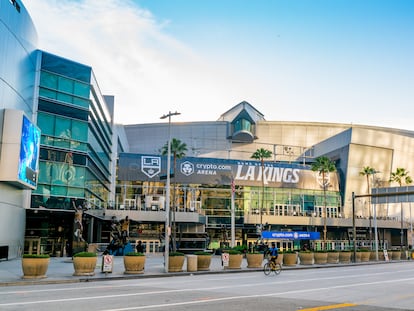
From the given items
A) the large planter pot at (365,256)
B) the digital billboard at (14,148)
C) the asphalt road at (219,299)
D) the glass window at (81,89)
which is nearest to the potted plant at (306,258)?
the large planter pot at (365,256)

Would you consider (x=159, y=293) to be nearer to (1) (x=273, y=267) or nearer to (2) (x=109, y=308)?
(2) (x=109, y=308)

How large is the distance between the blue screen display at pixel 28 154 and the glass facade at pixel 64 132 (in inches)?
172

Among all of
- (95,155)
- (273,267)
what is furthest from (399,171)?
(273,267)

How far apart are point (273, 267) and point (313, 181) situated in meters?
59.6

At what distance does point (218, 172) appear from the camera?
3066 inches

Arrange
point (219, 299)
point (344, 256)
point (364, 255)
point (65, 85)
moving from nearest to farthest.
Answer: point (219, 299), point (344, 256), point (65, 85), point (364, 255)

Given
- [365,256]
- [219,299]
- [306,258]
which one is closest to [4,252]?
[306,258]

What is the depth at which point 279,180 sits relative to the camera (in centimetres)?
8262

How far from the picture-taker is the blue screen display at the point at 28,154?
35250 millimetres

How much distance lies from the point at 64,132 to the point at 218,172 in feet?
119

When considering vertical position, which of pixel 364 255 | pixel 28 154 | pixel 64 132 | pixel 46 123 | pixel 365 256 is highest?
pixel 46 123

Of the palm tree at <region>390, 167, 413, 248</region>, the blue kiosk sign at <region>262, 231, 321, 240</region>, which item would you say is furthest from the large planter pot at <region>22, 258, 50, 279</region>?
the palm tree at <region>390, 167, 413, 248</region>

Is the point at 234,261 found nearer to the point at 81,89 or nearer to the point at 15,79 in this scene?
the point at 15,79

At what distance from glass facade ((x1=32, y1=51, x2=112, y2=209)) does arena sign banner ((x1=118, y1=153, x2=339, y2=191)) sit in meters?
24.2
